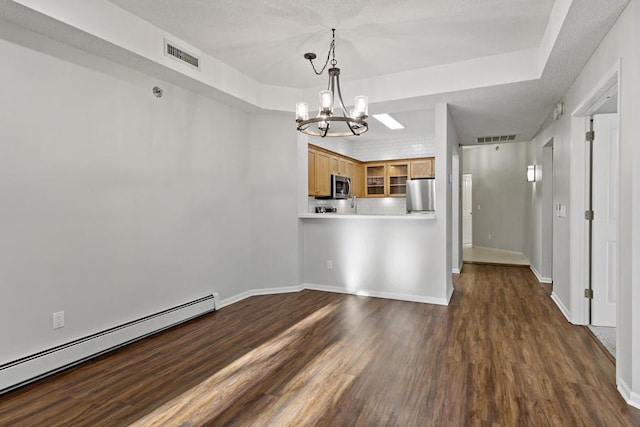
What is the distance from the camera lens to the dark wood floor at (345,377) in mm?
2104

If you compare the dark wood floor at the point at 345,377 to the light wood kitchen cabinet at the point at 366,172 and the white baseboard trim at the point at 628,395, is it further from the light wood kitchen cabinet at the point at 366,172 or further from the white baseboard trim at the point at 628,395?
the light wood kitchen cabinet at the point at 366,172

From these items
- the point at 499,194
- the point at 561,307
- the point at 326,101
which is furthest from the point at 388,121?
the point at 499,194

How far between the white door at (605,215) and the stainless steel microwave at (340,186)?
160 inches

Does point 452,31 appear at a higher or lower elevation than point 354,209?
higher

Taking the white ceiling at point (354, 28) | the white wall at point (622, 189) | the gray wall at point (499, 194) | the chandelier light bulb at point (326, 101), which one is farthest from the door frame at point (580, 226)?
the gray wall at point (499, 194)

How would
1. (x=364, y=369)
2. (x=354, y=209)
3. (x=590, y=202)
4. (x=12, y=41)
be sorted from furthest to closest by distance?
(x=354, y=209) < (x=590, y=202) < (x=364, y=369) < (x=12, y=41)

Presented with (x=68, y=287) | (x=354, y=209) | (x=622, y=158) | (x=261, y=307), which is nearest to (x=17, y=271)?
(x=68, y=287)

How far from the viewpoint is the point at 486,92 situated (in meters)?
3.97

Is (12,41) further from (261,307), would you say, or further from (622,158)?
(622,158)

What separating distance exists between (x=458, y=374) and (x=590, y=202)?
2301 millimetres

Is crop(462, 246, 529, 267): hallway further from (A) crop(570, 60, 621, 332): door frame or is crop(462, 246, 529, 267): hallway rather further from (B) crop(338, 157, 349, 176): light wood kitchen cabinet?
(A) crop(570, 60, 621, 332): door frame

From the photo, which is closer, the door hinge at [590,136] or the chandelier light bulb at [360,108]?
the chandelier light bulb at [360,108]

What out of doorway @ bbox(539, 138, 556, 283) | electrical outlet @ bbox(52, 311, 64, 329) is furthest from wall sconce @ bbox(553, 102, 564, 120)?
electrical outlet @ bbox(52, 311, 64, 329)

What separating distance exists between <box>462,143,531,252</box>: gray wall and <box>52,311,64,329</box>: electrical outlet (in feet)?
29.6
